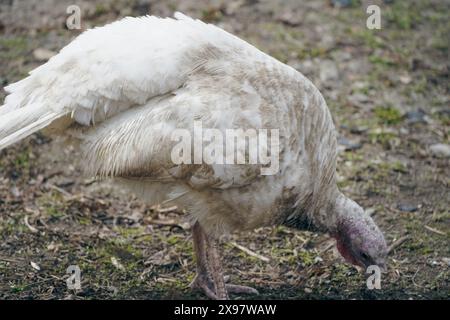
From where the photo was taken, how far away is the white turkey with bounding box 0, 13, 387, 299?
14.0ft

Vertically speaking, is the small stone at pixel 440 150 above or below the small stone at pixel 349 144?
below

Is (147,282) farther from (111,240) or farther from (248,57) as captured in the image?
(248,57)

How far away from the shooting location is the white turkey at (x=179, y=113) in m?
4.27

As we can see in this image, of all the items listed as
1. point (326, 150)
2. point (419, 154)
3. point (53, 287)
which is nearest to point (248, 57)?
point (326, 150)

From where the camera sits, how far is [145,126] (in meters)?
4.27

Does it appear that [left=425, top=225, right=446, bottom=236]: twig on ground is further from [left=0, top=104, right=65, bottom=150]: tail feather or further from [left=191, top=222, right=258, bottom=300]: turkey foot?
[left=0, top=104, right=65, bottom=150]: tail feather

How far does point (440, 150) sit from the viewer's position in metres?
6.43

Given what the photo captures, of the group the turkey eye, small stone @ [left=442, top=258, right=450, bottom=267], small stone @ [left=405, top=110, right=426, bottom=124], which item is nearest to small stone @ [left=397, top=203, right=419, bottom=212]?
small stone @ [left=442, top=258, right=450, bottom=267]

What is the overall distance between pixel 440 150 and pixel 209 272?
2568 mm

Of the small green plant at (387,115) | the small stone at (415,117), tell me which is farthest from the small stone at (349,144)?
the small stone at (415,117)

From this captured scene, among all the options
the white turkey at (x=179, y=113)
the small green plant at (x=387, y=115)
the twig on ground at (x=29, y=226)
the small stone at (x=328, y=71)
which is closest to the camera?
the white turkey at (x=179, y=113)

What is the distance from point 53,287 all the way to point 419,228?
2718 millimetres

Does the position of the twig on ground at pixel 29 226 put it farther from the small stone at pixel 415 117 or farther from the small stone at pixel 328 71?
the small stone at pixel 415 117

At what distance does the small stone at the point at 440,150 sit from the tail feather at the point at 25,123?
3.49m
